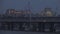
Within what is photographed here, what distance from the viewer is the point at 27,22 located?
429cm

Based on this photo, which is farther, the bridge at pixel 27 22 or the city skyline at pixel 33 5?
the city skyline at pixel 33 5

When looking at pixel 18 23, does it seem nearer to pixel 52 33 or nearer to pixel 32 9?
pixel 32 9

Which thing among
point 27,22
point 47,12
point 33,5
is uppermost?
point 33,5

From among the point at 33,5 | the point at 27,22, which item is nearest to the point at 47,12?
the point at 33,5

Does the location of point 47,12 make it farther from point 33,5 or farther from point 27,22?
point 27,22

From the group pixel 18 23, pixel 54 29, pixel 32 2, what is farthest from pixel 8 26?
pixel 54 29

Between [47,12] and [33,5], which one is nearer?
[47,12]

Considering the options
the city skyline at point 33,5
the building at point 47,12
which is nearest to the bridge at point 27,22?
the building at point 47,12

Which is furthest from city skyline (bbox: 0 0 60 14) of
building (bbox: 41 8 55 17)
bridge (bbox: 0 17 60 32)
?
bridge (bbox: 0 17 60 32)

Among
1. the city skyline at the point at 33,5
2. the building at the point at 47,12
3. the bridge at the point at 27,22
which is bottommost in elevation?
the bridge at the point at 27,22

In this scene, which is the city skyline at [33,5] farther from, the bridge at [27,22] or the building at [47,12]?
the bridge at [27,22]

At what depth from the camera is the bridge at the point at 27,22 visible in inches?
166

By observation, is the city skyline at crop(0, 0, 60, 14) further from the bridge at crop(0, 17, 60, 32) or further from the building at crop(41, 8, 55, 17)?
the bridge at crop(0, 17, 60, 32)

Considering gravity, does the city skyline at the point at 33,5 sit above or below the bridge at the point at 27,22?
above
